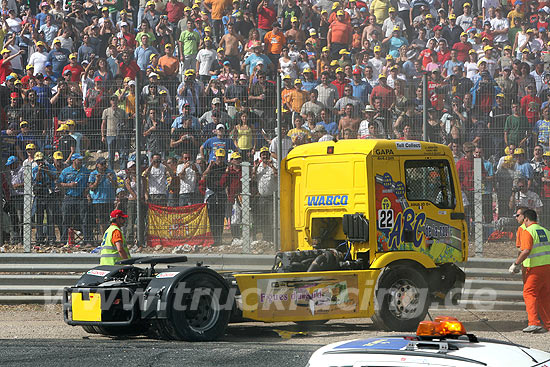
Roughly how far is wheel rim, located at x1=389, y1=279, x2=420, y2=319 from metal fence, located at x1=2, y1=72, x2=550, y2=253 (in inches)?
132

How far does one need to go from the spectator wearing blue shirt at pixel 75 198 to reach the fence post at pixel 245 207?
248 cm

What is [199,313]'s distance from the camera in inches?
368

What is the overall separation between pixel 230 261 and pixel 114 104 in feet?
11.3

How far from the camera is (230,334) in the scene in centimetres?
1041

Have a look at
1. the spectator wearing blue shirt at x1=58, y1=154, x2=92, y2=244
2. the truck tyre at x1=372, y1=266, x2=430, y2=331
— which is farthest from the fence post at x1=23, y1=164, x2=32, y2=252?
the truck tyre at x1=372, y1=266, x2=430, y2=331

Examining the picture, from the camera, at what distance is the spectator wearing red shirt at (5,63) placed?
59.7 feet

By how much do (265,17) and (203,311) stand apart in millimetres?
11810

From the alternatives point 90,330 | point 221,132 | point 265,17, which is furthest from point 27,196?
point 265,17

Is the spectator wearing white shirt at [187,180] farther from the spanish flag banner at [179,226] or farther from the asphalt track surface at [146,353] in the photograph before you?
the asphalt track surface at [146,353]

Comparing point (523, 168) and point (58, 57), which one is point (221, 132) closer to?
point (523, 168)

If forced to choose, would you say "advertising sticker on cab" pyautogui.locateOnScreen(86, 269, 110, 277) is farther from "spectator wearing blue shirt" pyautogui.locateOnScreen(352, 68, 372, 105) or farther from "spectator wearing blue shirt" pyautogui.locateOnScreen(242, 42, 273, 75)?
"spectator wearing blue shirt" pyautogui.locateOnScreen(242, 42, 273, 75)

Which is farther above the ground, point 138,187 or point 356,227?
point 138,187

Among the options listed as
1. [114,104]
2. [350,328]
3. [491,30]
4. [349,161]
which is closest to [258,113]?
[114,104]

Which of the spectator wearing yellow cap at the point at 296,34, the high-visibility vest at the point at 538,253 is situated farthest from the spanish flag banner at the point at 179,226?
the spectator wearing yellow cap at the point at 296,34
